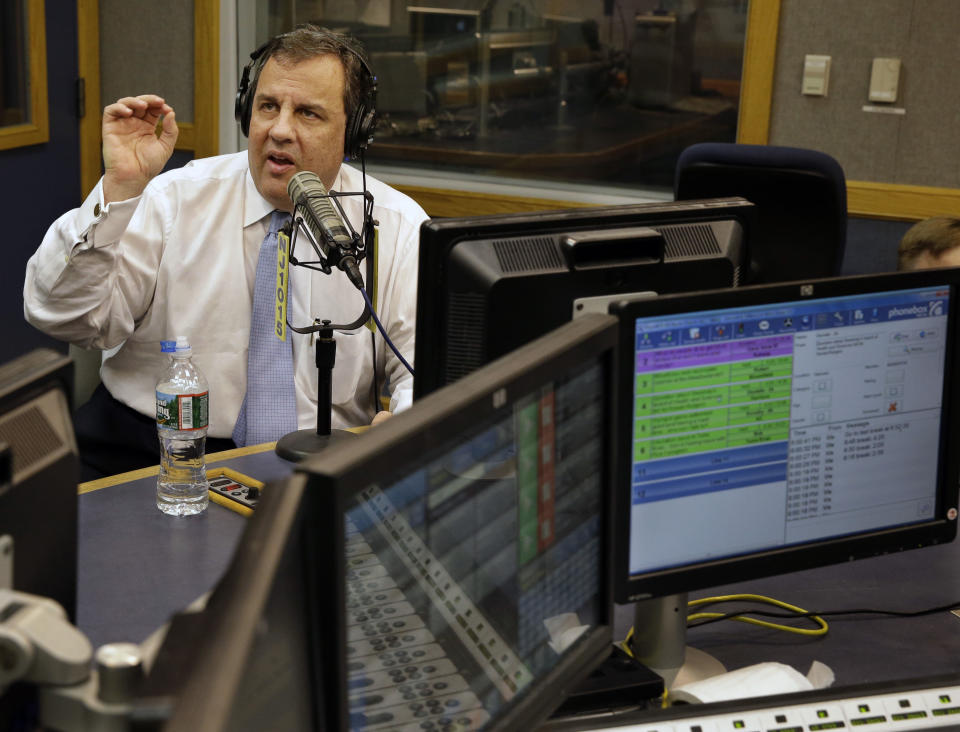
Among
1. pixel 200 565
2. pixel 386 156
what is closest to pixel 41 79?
pixel 386 156

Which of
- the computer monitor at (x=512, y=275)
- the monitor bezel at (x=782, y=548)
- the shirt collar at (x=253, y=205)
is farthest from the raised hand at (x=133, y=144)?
the monitor bezel at (x=782, y=548)

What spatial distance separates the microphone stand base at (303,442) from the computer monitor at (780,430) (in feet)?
2.30

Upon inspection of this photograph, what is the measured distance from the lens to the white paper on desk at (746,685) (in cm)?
120

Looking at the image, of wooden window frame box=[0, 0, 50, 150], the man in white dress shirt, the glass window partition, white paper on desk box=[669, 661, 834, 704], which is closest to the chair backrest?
the glass window partition

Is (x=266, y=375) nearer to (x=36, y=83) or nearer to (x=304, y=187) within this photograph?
(x=304, y=187)

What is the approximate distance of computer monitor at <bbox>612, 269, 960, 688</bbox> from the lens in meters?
1.19

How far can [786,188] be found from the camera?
2822 mm

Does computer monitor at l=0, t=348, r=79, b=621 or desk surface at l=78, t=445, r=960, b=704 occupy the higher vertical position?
computer monitor at l=0, t=348, r=79, b=621

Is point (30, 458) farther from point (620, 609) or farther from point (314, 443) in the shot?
point (314, 443)

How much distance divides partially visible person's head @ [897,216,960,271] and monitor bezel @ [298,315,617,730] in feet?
4.23

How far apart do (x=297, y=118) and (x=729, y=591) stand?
3.99ft

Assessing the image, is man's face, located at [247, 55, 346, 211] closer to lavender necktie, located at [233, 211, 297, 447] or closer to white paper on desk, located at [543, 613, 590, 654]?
lavender necktie, located at [233, 211, 297, 447]

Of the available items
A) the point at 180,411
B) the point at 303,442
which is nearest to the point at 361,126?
the point at 303,442

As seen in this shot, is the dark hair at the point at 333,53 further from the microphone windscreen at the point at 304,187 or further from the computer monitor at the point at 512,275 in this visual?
the computer monitor at the point at 512,275
